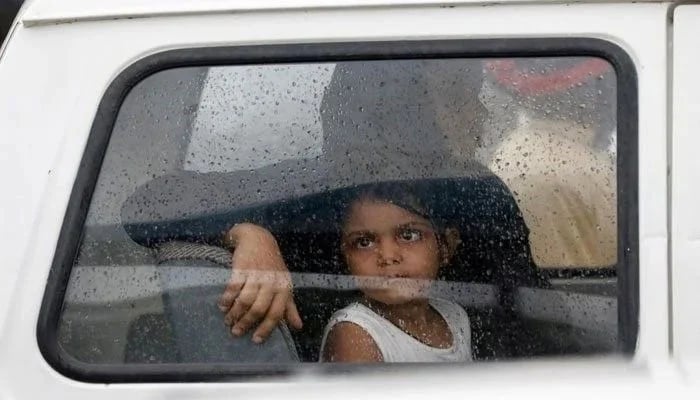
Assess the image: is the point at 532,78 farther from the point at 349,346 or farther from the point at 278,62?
the point at 349,346

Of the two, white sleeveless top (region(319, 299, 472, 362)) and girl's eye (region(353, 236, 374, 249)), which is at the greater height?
girl's eye (region(353, 236, 374, 249))

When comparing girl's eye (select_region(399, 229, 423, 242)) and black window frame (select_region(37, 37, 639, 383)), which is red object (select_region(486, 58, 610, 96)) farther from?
girl's eye (select_region(399, 229, 423, 242))

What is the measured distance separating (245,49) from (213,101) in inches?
4.1

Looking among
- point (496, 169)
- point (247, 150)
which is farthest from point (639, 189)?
point (247, 150)

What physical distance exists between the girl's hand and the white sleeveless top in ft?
0.29

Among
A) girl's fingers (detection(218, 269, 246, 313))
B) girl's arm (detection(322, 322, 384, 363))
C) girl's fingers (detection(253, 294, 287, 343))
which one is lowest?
girl's arm (detection(322, 322, 384, 363))

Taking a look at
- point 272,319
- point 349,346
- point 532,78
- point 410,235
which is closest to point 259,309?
point 272,319

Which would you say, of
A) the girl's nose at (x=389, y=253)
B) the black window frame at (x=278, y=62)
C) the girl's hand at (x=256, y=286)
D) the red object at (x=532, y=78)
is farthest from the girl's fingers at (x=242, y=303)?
the red object at (x=532, y=78)

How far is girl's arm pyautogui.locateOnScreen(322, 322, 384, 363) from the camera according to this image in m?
1.83

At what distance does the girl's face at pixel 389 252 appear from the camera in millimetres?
1869

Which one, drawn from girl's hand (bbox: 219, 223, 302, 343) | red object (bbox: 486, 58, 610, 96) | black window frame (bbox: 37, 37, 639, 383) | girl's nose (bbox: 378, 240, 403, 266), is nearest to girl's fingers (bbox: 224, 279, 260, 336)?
girl's hand (bbox: 219, 223, 302, 343)

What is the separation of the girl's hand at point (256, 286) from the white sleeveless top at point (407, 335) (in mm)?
89

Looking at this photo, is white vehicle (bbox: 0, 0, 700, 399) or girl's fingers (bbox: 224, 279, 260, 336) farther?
girl's fingers (bbox: 224, 279, 260, 336)

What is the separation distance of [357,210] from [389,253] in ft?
0.30
